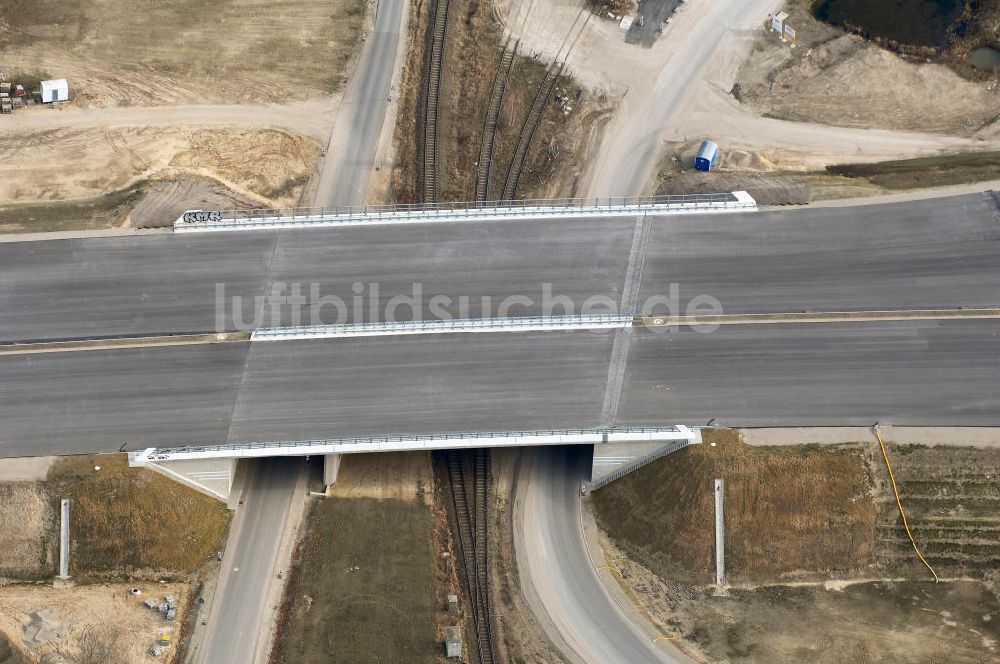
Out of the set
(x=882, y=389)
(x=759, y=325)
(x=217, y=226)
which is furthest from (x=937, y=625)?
(x=217, y=226)

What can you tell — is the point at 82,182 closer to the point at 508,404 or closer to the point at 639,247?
the point at 508,404

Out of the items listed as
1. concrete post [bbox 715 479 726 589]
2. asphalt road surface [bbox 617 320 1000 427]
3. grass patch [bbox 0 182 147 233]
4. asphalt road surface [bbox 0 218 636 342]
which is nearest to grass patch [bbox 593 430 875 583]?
concrete post [bbox 715 479 726 589]

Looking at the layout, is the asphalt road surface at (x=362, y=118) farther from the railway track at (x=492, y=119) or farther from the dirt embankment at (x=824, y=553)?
the dirt embankment at (x=824, y=553)

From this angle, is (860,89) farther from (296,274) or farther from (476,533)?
(296,274)

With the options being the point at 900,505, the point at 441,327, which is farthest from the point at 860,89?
the point at 441,327

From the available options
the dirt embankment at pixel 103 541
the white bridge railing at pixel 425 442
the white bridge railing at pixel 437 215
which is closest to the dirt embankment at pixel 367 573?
the white bridge railing at pixel 425 442

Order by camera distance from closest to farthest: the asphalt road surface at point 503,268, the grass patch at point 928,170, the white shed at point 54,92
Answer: the asphalt road surface at point 503,268, the grass patch at point 928,170, the white shed at point 54,92
